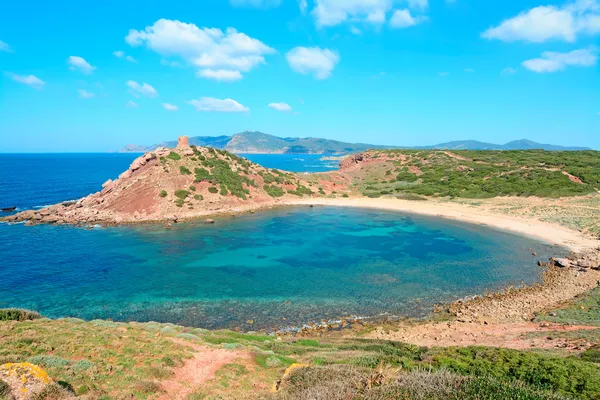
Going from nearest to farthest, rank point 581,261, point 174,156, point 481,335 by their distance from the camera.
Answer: point 481,335 → point 581,261 → point 174,156

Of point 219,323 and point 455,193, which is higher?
point 455,193

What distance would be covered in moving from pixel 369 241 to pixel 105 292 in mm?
30586

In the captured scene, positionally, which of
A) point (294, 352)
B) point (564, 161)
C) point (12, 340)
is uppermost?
point (564, 161)

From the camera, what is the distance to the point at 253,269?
3275cm

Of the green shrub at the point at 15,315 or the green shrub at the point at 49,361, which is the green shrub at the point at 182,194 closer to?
the green shrub at the point at 15,315

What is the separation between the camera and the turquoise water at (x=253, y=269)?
961 inches

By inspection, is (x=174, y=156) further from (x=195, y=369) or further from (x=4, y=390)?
(x=4, y=390)

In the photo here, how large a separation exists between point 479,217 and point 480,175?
2790cm

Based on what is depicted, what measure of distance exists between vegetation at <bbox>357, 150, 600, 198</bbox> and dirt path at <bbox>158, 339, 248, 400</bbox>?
207 ft

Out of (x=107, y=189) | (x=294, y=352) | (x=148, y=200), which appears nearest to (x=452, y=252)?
(x=294, y=352)

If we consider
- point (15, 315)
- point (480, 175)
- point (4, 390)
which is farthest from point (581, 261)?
point (480, 175)

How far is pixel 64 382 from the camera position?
989 cm

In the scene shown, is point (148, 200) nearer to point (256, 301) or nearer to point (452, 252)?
point (256, 301)

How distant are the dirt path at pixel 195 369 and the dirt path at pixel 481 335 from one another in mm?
10254
